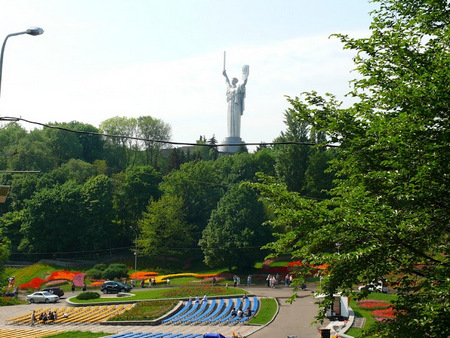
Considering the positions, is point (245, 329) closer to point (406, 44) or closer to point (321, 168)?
point (406, 44)

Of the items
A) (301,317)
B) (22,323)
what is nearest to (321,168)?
(301,317)

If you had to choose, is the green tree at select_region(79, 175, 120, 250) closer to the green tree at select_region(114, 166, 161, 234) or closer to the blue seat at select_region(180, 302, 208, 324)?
the green tree at select_region(114, 166, 161, 234)

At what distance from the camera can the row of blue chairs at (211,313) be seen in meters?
38.9

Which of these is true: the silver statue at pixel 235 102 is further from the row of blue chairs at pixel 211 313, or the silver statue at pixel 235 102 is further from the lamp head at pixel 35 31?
the lamp head at pixel 35 31

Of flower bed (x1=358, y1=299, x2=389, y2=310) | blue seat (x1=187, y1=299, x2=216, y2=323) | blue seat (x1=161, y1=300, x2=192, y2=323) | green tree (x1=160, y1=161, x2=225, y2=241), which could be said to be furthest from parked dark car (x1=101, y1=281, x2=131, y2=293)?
flower bed (x1=358, y1=299, x2=389, y2=310)

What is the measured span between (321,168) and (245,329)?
122ft

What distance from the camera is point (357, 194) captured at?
40.8 ft

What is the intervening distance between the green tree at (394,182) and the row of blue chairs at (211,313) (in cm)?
2633

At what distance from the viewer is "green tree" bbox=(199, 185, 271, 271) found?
61625 millimetres

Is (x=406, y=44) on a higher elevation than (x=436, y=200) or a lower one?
higher

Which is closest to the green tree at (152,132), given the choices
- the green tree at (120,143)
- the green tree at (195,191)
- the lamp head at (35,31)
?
the green tree at (120,143)

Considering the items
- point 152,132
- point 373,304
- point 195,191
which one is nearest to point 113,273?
point 195,191

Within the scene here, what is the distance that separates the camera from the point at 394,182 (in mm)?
12250

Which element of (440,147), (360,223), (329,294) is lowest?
(329,294)
